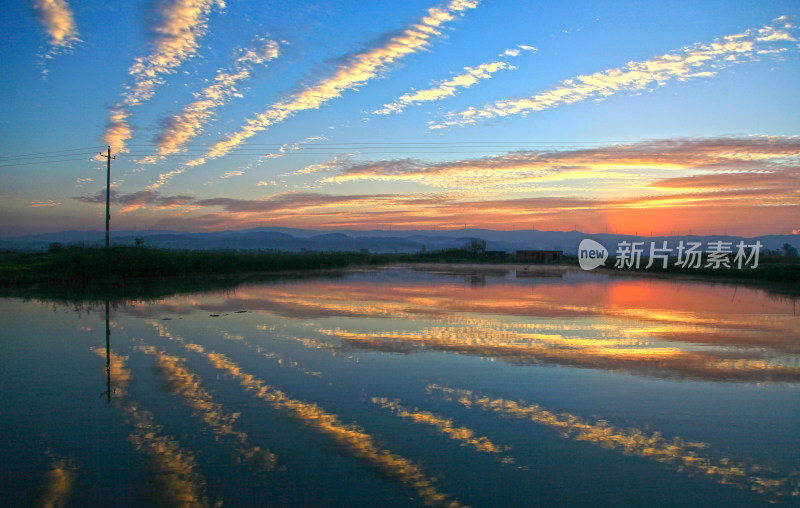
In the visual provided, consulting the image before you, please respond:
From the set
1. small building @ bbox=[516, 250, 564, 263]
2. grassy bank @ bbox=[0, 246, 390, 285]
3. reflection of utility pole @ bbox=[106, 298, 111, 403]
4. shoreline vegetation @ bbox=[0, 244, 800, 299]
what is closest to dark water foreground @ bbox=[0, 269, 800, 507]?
reflection of utility pole @ bbox=[106, 298, 111, 403]

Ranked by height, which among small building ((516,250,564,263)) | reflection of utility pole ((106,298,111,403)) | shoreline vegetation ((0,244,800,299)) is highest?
small building ((516,250,564,263))

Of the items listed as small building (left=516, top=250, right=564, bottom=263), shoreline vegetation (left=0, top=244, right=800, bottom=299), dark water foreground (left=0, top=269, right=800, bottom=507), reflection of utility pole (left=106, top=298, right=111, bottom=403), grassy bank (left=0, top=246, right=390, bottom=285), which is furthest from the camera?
small building (left=516, top=250, right=564, bottom=263)

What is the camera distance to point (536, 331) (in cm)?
1220

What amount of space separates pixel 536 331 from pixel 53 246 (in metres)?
35.5

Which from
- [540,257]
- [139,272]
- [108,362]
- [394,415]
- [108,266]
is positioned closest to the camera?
[394,415]

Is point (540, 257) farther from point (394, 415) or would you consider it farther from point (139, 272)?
point (394, 415)

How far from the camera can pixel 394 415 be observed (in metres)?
6.09

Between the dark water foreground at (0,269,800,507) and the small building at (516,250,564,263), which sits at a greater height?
the small building at (516,250,564,263)

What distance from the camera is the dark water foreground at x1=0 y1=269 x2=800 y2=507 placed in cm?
440

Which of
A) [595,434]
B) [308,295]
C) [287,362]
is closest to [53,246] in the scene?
[308,295]

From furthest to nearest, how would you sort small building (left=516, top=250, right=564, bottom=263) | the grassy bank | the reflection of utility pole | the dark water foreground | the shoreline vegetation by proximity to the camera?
small building (left=516, top=250, right=564, bottom=263) → the grassy bank → the shoreline vegetation → the reflection of utility pole → the dark water foreground

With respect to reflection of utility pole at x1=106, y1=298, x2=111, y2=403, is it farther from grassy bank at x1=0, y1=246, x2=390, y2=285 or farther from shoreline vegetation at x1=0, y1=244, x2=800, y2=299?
grassy bank at x1=0, y1=246, x2=390, y2=285

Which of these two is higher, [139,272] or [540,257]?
[540,257]

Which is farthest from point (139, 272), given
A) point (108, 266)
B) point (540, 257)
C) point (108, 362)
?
point (540, 257)
